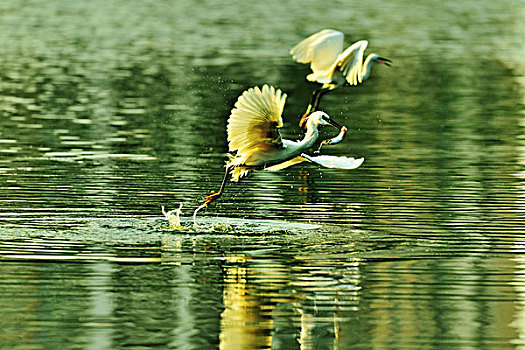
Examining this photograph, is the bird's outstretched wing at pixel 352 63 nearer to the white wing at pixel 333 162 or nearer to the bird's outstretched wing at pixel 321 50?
the bird's outstretched wing at pixel 321 50

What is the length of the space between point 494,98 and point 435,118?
5442 mm

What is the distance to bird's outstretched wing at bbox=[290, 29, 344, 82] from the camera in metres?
23.2

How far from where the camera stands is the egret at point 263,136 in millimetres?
15203

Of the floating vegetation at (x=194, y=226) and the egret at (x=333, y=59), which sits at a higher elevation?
the egret at (x=333, y=59)

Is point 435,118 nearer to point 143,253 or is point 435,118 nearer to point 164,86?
point 164,86

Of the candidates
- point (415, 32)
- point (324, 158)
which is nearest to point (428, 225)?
point (324, 158)

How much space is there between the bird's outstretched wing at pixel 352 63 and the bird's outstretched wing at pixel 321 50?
268 millimetres

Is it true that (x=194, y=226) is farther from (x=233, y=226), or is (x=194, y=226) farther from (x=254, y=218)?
(x=254, y=218)

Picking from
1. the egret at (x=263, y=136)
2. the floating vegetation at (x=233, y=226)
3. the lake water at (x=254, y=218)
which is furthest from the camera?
the floating vegetation at (x=233, y=226)

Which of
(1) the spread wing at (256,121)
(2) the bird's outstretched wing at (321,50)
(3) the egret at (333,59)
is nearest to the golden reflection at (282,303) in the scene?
(1) the spread wing at (256,121)

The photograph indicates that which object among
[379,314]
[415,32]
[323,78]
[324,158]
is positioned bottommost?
[379,314]

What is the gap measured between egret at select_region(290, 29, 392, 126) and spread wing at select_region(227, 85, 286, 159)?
635cm

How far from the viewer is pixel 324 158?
17078mm

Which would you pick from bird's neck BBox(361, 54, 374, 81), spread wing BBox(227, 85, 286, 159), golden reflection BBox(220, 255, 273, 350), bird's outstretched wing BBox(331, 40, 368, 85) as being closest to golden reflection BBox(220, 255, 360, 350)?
golden reflection BBox(220, 255, 273, 350)
